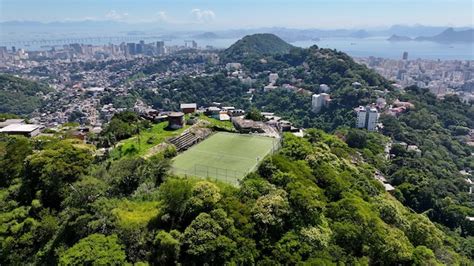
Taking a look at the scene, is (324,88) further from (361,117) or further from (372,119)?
(372,119)

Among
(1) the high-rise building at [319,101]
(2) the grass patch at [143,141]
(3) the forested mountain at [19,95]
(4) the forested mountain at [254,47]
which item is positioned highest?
(4) the forested mountain at [254,47]

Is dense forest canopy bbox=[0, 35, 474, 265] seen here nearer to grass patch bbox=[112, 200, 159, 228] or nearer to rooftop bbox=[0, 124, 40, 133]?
grass patch bbox=[112, 200, 159, 228]

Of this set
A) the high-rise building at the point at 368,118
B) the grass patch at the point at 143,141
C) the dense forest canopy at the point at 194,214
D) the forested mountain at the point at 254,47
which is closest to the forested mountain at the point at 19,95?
the forested mountain at the point at 254,47

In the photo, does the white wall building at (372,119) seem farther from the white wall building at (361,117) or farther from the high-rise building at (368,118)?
the white wall building at (361,117)

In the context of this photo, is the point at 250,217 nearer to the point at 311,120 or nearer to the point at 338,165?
the point at 338,165

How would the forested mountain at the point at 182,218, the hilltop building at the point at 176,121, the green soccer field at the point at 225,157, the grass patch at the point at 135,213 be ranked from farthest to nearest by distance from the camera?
the hilltop building at the point at 176,121
the green soccer field at the point at 225,157
the grass patch at the point at 135,213
the forested mountain at the point at 182,218

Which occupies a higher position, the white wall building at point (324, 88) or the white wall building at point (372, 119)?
the white wall building at point (324, 88)

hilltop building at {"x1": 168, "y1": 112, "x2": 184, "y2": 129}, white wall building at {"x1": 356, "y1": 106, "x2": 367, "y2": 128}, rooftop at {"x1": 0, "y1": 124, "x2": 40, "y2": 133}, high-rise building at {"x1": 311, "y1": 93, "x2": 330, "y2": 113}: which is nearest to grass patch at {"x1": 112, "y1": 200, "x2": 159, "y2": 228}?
hilltop building at {"x1": 168, "y1": 112, "x2": 184, "y2": 129}
